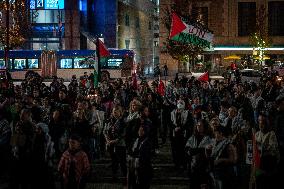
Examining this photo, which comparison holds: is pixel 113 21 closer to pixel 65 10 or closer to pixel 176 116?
pixel 65 10

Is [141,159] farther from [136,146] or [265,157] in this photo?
[265,157]

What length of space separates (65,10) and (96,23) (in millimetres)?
5285

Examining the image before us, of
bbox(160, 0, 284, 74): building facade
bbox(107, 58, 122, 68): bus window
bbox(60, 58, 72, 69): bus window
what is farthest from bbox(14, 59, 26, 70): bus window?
bbox(160, 0, 284, 74): building facade

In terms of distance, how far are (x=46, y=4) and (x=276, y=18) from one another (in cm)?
2579

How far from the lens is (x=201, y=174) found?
8.91 metres

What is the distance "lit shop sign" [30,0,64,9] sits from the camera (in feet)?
204

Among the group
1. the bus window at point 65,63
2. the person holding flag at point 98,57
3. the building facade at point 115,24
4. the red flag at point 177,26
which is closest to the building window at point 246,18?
the building facade at point 115,24

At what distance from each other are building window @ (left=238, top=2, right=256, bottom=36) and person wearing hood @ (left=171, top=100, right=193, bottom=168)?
45820 millimetres

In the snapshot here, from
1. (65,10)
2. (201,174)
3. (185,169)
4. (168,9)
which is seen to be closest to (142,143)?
(201,174)

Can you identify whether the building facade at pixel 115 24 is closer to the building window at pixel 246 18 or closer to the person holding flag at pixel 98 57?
the building window at pixel 246 18

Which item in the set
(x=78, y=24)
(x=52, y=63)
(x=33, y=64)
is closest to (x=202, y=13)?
(x=78, y=24)

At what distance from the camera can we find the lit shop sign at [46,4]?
62.2m

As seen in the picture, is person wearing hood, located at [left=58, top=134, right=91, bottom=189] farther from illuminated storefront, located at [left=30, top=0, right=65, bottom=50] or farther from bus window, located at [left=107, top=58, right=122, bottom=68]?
illuminated storefront, located at [left=30, top=0, right=65, bottom=50]

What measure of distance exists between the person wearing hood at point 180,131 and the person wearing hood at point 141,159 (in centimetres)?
314
